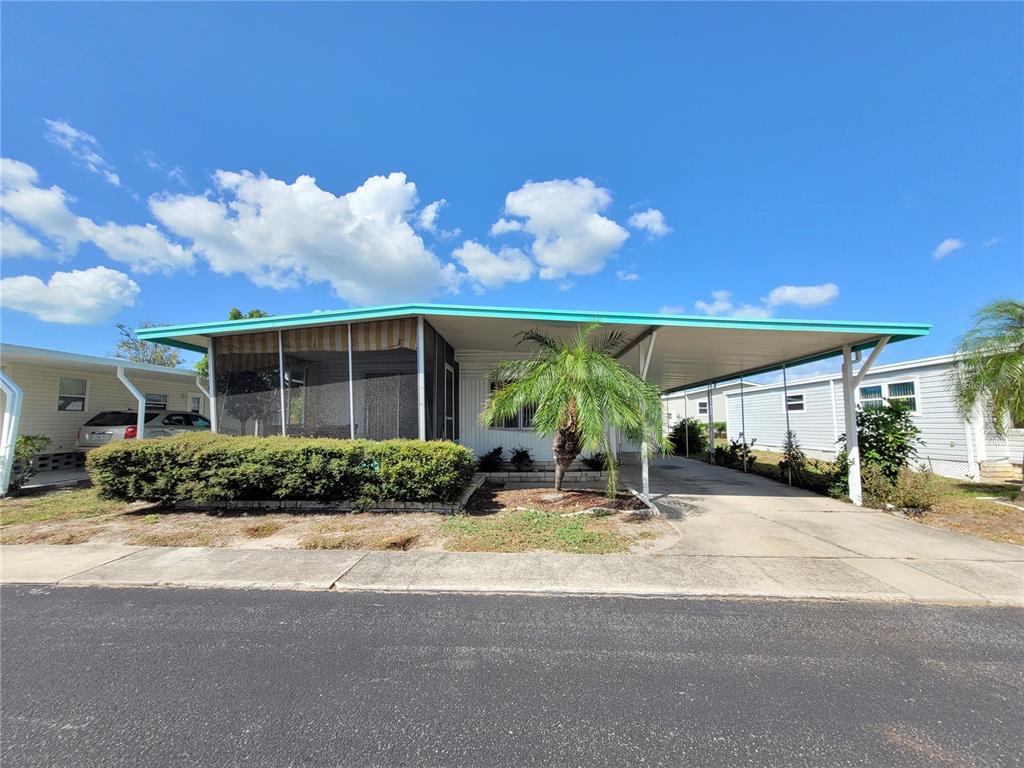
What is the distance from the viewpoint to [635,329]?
8359 mm

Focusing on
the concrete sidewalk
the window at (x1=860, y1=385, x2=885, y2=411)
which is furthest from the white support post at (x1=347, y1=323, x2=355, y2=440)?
the window at (x1=860, y1=385, x2=885, y2=411)

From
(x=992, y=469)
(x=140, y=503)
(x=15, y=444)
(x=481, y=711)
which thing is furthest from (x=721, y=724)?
(x=992, y=469)

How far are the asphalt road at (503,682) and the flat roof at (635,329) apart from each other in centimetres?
459

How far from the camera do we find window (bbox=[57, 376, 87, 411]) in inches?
457

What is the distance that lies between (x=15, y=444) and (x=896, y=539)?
14.6m

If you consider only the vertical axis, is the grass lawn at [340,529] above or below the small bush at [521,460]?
below

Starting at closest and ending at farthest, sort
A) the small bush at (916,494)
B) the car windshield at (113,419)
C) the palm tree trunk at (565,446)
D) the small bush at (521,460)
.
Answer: the palm tree trunk at (565,446), the small bush at (916,494), the small bush at (521,460), the car windshield at (113,419)

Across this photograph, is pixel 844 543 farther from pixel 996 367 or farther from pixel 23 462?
pixel 23 462

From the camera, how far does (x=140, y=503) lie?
7.32 metres

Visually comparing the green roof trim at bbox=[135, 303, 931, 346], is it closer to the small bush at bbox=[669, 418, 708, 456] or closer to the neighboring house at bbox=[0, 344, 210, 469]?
the neighboring house at bbox=[0, 344, 210, 469]

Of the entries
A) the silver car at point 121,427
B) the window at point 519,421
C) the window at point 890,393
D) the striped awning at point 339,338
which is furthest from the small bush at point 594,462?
the silver car at point 121,427

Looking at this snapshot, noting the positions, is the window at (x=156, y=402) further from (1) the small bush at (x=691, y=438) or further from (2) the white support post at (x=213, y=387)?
(1) the small bush at (x=691, y=438)

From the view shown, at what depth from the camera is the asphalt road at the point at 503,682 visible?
210 cm

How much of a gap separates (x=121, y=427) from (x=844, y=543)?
1529cm
